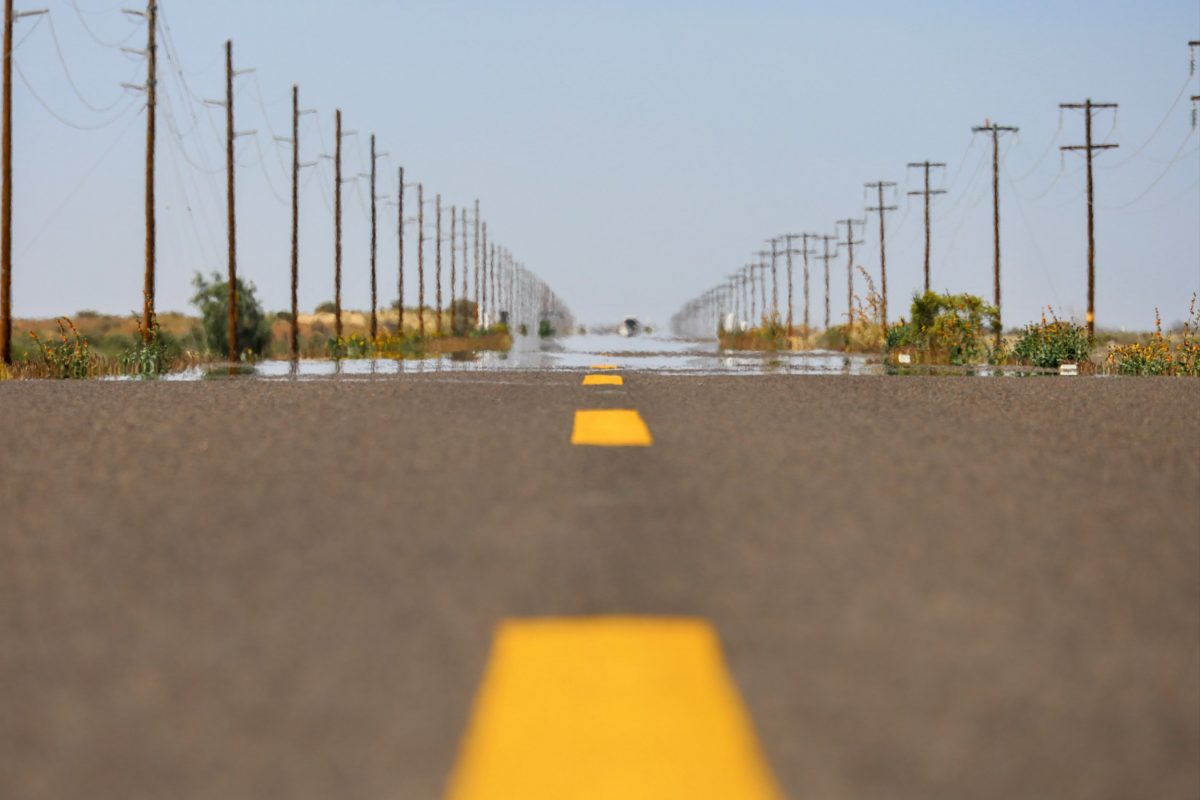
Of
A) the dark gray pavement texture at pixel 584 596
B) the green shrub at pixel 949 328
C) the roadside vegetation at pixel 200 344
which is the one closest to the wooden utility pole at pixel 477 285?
the roadside vegetation at pixel 200 344

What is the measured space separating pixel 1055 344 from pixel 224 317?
36.1m

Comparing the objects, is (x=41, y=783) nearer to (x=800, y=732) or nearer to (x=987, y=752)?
(x=800, y=732)

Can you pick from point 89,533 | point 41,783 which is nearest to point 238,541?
point 89,533

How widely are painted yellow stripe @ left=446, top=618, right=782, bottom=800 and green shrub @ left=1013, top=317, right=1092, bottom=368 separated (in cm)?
2960

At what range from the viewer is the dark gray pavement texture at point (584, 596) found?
294 cm

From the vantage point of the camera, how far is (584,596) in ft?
13.9

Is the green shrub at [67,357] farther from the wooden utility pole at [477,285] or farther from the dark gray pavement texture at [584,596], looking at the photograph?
the wooden utility pole at [477,285]

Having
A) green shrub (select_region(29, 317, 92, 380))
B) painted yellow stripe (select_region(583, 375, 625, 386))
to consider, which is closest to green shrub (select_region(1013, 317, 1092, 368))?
painted yellow stripe (select_region(583, 375, 625, 386))

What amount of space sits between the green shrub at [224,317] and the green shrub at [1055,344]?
30.8 metres

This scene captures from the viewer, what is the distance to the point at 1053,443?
28.9ft

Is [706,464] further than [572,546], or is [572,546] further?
[706,464]

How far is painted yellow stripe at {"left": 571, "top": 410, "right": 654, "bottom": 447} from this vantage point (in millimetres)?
8453

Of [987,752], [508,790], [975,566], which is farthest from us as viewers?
[975,566]

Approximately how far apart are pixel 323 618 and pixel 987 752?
1.90m
